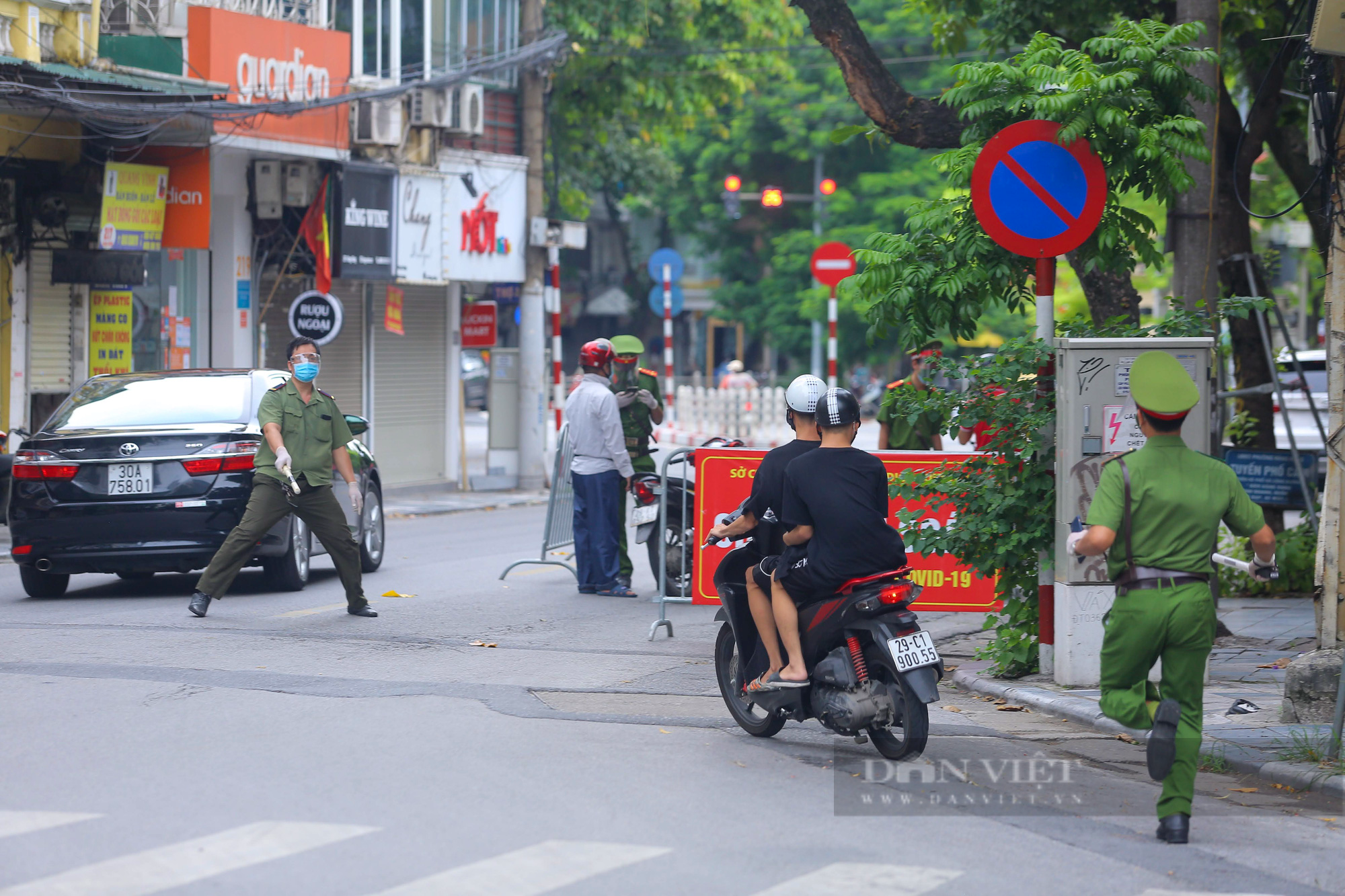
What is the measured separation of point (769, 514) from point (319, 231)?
14.7m

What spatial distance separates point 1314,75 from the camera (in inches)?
316

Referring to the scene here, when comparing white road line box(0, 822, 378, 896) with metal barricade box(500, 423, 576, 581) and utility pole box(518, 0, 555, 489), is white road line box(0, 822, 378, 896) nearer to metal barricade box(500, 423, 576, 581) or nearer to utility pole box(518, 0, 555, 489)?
metal barricade box(500, 423, 576, 581)

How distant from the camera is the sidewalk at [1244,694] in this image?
677 cm

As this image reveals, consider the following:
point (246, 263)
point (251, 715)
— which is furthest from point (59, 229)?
point (251, 715)

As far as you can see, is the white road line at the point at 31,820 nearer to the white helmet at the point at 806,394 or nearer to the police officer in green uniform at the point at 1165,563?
the white helmet at the point at 806,394

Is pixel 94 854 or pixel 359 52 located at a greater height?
pixel 359 52

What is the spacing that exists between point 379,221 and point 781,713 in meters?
15.9

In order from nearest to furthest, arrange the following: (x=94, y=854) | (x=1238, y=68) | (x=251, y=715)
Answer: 1. (x=94, y=854)
2. (x=251, y=715)
3. (x=1238, y=68)

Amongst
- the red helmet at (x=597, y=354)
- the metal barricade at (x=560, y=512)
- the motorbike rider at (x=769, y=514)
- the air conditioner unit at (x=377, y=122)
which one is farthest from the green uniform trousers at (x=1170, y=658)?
the air conditioner unit at (x=377, y=122)

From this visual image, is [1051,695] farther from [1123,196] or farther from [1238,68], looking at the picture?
[1238,68]

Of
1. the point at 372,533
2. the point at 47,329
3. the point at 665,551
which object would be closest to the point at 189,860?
the point at 665,551

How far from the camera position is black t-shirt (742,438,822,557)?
691cm

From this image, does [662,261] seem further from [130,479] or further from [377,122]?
[130,479]

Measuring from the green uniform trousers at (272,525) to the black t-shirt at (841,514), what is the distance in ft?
14.7
